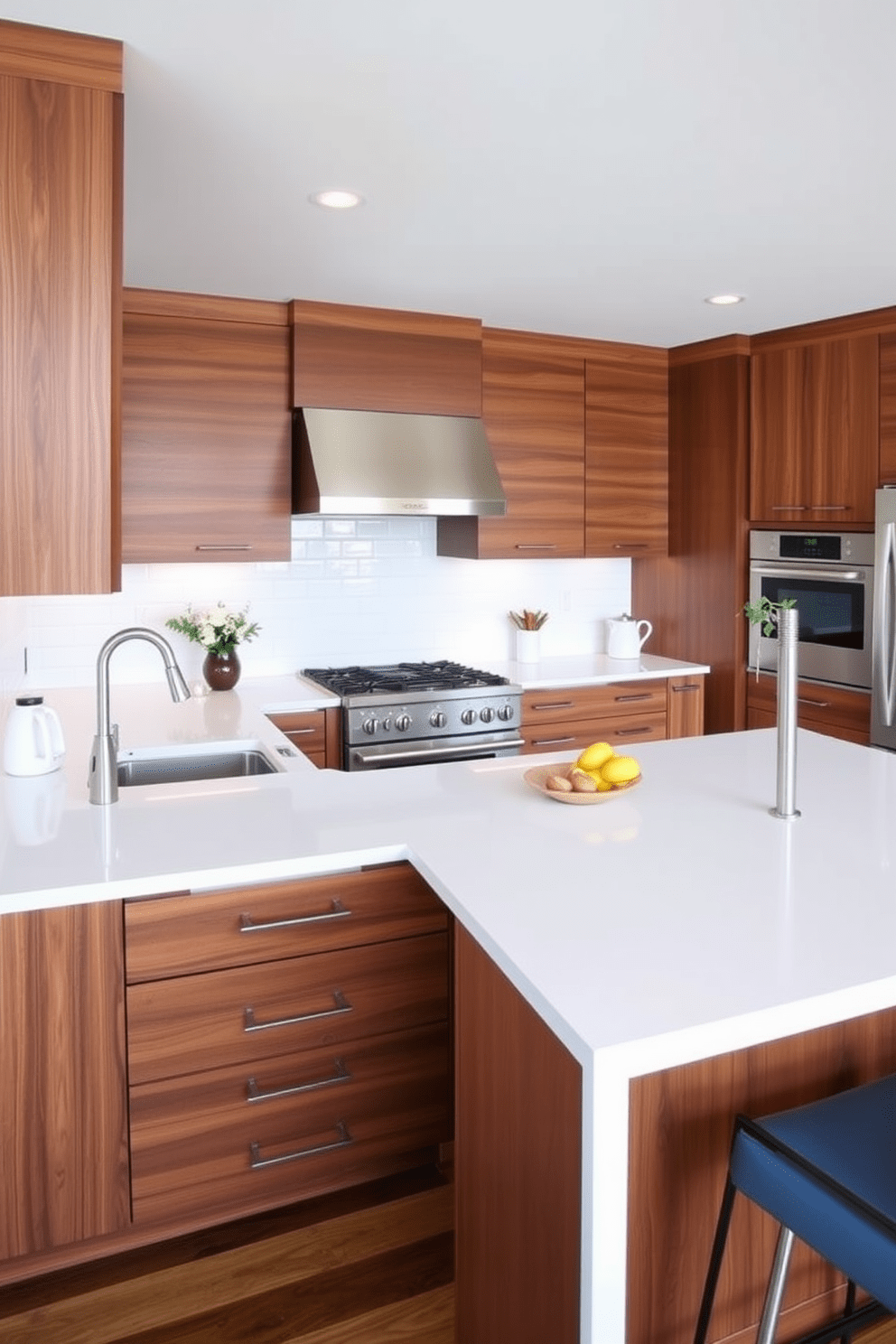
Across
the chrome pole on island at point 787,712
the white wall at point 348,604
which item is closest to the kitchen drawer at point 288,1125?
the chrome pole on island at point 787,712

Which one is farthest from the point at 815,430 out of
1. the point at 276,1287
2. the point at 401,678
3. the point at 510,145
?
the point at 276,1287

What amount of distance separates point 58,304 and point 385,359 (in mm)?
2223

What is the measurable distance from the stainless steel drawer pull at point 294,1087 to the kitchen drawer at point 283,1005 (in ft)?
0.17

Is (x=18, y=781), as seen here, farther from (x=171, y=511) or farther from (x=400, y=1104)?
(x=171, y=511)

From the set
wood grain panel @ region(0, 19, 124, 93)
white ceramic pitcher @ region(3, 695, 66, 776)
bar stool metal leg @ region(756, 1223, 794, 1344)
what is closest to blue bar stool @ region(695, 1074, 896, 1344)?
bar stool metal leg @ region(756, 1223, 794, 1344)

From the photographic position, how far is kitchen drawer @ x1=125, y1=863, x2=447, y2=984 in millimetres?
1823

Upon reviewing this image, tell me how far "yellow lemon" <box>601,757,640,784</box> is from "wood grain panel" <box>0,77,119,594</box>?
106 cm

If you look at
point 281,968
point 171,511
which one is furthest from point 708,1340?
point 171,511

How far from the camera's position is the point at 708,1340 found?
1515 mm

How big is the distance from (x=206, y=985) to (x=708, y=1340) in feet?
3.36

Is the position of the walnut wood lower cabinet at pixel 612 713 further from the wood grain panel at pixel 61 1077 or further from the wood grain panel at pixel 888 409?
the wood grain panel at pixel 61 1077

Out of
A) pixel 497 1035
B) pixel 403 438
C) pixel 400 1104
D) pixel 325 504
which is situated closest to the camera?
pixel 497 1035

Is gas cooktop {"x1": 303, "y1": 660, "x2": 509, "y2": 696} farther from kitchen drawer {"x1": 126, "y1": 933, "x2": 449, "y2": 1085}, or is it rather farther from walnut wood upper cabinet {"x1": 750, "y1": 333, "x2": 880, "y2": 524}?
kitchen drawer {"x1": 126, "y1": 933, "x2": 449, "y2": 1085}

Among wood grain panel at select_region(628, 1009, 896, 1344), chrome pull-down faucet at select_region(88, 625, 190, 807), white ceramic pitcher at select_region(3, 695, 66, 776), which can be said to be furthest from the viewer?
white ceramic pitcher at select_region(3, 695, 66, 776)
